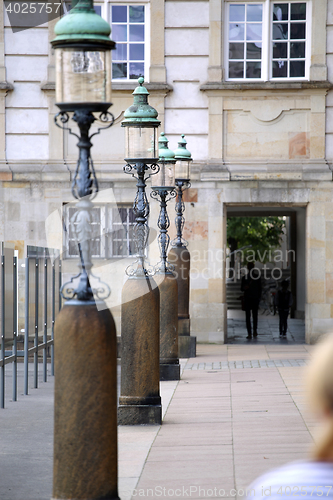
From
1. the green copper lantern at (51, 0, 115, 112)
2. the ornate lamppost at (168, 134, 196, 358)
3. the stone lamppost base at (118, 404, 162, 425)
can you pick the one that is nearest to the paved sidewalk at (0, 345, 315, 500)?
the stone lamppost base at (118, 404, 162, 425)

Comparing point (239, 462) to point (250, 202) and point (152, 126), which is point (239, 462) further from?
point (250, 202)

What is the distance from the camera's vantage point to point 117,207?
16438 millimetres

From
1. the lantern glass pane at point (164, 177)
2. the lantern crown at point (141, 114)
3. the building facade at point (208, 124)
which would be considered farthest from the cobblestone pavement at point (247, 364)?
the lantern crown at point (141, 114)

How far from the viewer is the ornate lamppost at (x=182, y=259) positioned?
527 inches

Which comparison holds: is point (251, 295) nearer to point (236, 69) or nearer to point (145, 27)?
point (236, 69)

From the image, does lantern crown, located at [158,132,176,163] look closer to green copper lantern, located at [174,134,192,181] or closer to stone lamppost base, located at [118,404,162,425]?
green copper lantern, located at [174,134,192,181]

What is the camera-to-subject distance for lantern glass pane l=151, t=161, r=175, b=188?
11289mm

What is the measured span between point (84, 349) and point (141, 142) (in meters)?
4.24

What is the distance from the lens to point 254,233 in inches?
1181

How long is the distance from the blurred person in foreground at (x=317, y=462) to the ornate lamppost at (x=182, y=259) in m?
11.6

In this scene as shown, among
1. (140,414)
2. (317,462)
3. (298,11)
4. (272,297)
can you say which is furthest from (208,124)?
(317,462)

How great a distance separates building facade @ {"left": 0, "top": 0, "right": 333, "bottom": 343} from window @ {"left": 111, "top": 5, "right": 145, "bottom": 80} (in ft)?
0.07

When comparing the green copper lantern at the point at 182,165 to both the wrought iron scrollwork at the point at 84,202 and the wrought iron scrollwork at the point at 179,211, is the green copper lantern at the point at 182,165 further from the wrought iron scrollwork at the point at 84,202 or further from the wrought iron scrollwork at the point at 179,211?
the wrought iron scrollwork at the point at 84,202

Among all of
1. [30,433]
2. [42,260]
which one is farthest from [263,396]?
[42,260]
